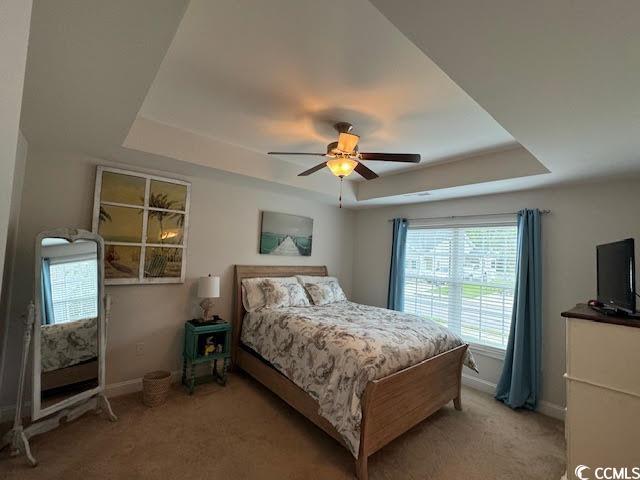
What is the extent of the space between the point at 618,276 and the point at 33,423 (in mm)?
4227

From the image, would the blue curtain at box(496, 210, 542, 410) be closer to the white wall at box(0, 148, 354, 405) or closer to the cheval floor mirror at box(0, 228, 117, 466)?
the white wall at box(0, 148, 354, 405)

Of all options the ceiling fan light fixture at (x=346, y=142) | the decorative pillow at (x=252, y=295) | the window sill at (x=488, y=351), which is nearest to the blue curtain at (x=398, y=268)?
the window sill at (x=488, y=351)

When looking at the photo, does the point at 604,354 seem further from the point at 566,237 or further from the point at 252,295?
the point at 252,295

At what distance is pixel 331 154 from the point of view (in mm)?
2416

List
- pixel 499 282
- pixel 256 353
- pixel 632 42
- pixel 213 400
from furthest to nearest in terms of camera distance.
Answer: pixel 499 282, pixel 256 353, pixel 213 400, pixel 632 42

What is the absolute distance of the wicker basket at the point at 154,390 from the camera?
8.87 ft

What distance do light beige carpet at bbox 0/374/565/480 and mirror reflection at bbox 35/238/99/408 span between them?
1.16 feet

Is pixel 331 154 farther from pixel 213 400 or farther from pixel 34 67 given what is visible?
pixel 213 400

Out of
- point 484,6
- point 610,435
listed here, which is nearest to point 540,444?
point 610,435

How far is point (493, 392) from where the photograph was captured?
3354 millimetres

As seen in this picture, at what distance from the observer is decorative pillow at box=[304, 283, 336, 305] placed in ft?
12.6

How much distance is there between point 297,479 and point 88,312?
83.3 inches

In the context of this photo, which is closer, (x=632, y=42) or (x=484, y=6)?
(x=484, y=6)

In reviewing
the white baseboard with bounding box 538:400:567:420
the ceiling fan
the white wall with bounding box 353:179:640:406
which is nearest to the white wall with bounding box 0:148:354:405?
the ceiling fan
